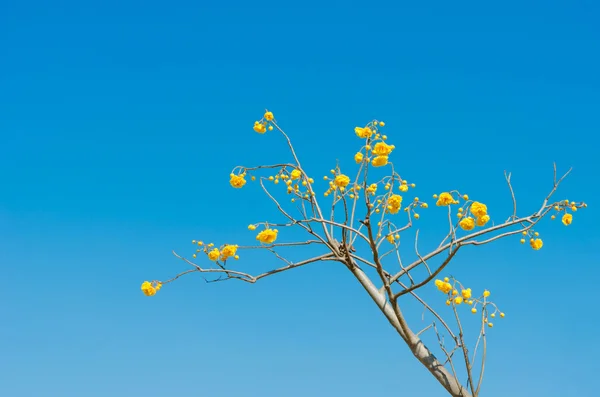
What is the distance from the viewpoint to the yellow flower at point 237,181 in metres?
5.38

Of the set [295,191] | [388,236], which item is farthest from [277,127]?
[388,236]

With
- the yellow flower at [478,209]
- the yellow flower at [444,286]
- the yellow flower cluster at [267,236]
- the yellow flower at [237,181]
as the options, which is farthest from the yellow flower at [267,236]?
the yellow flower at [478,209]

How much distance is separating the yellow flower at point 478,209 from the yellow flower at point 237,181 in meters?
1.97

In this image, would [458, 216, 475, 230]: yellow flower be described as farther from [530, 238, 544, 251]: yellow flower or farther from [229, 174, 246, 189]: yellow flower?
[229, 174, 246, 189]: yellow flower

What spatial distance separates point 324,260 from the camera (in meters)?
5.16

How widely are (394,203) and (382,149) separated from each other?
0.44 meters

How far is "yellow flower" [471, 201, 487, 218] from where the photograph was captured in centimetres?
458

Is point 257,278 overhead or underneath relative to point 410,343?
overhead

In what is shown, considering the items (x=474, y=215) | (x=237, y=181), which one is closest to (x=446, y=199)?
(x=474, y=215)

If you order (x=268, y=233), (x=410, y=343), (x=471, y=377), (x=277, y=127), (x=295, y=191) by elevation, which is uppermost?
(x=277, y=127)

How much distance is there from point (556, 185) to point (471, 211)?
0.70 m

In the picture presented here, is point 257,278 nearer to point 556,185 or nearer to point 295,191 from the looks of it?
point 295,191

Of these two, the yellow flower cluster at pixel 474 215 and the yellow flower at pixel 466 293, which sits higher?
the yellow flower cluster at pixel 474 215

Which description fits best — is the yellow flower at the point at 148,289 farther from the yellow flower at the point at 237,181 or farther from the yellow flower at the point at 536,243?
the yellow flower at the point at 536,243
